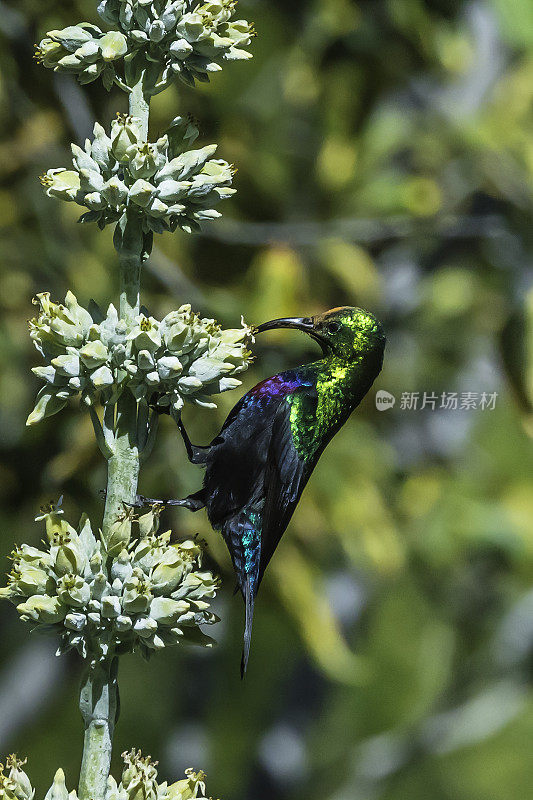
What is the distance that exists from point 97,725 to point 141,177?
451mm

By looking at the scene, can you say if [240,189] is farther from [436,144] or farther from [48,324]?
[48,324]

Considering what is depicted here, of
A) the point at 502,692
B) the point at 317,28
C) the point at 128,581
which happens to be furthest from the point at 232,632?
the point at 128,581

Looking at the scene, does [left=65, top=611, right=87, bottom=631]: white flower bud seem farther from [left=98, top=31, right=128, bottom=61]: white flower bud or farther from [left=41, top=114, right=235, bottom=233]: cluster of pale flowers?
[left=98, top=31, right=128, bottom=61]: white flower bud

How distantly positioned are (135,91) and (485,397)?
1606 millimetres

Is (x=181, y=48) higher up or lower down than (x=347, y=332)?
higher up

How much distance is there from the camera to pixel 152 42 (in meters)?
0.84

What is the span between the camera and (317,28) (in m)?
2.44

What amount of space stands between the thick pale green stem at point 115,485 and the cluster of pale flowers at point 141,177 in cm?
2

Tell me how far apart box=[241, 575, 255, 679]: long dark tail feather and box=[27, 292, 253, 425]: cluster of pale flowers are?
0.62 ft

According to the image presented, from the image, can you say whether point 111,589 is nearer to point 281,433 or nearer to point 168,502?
point 168,502

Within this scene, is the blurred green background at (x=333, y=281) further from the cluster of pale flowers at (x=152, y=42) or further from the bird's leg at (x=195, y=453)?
the cluster of pale flowers at (x=152, y=42)

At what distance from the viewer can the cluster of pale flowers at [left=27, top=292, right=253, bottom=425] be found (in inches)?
31.9
